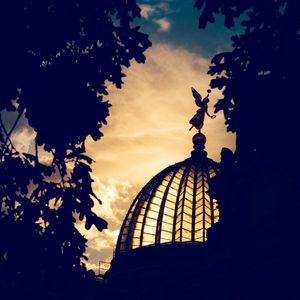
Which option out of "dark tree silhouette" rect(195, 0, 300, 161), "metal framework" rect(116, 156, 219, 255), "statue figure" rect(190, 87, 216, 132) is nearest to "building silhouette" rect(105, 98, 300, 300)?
"dark tree silhouette" rect(195, 0, 300, 161)

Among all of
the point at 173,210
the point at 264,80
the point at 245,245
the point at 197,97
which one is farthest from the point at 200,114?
the point at 264,80

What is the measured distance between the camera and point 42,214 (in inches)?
344

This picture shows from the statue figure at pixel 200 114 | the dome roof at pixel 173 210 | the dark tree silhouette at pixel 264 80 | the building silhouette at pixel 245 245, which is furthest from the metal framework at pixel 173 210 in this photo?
the dark tree silhouette at pixel 264 80

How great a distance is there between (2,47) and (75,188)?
2678 millimetres

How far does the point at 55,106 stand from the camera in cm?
853

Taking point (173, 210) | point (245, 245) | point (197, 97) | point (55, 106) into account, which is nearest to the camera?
point (55, 106)

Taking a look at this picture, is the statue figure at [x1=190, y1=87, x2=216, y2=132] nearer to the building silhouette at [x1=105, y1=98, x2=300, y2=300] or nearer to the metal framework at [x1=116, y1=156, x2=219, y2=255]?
the metal framework at [x1=116, y1=156, x2=219, y2=255]

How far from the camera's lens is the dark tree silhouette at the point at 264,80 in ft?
29.3

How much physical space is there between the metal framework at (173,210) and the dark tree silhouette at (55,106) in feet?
83.7

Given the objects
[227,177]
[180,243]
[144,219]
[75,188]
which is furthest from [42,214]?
[144,219]

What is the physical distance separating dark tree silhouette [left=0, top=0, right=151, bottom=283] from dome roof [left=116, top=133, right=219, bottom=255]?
83.2 feet

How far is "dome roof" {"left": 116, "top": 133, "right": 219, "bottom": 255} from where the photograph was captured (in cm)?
3462

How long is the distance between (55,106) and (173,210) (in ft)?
91.8

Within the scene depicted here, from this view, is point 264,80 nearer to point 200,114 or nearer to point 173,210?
point 173,210
